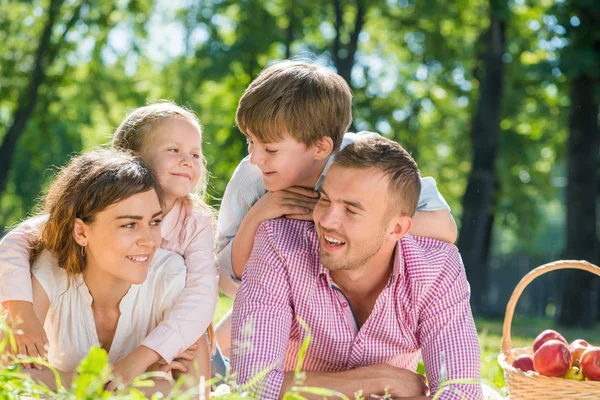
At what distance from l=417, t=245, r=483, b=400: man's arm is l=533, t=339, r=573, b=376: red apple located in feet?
2.12

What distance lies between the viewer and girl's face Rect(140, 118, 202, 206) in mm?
3783

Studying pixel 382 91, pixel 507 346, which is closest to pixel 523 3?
pixel 382 91

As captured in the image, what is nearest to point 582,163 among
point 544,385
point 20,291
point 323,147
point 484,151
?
point 484,151

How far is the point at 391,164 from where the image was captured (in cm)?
343

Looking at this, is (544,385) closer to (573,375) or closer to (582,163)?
(573,375)

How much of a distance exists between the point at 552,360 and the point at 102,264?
2181 millimetres

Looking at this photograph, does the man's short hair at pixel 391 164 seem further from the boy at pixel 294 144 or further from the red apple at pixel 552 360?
the red apple at pixel 552 360

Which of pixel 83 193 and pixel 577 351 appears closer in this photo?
pixel 83 193

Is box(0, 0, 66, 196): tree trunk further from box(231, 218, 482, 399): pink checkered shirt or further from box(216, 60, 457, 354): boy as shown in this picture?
box(231, 218, 482, 399): pink checkered shirt

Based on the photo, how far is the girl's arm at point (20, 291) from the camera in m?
3.18

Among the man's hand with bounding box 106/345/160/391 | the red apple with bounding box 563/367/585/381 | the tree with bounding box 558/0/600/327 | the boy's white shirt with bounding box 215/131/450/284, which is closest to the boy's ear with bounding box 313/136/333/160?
the boy's white shirt with bounding box 215/131/450/284

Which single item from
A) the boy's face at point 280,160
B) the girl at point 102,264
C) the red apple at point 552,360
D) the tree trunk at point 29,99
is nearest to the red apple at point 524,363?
the red apple at point 552,360

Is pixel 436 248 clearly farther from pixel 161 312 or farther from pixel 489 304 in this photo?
pixel 489 304

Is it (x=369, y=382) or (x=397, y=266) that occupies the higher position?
(x=397, y=266)
